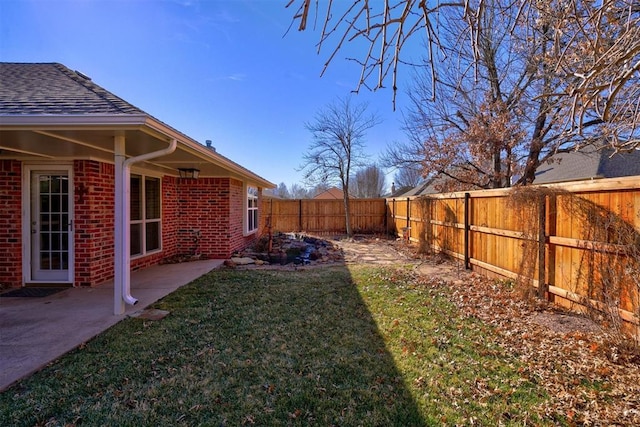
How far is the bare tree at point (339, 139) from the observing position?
1673 centimetres

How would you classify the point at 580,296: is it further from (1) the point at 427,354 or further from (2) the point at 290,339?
(2) the point at 290,339

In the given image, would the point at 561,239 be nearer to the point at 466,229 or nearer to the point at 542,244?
the point at 542,244

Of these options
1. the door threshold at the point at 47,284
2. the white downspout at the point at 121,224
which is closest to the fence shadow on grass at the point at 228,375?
the white downspout at the point at 121,224

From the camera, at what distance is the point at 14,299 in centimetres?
493

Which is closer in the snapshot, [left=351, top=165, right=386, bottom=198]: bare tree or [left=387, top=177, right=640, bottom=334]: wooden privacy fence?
[left=387, top=177, right=640, bottom=334]: wooden privacy fence

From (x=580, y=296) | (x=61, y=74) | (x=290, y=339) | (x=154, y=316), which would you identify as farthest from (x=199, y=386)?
(x=61, y=74)

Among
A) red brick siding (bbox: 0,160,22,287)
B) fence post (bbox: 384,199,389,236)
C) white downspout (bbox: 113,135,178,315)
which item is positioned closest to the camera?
white downspout (bbox: 113,135,178,315)

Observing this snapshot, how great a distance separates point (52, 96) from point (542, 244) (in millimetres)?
7163

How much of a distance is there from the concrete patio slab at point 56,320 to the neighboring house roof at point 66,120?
89.0 inches

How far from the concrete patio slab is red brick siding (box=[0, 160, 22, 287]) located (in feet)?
3.06

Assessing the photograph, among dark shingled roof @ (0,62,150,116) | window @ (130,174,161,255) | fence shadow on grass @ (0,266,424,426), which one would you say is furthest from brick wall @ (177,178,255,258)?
fence shadow on grass @ (0,266,424,426)

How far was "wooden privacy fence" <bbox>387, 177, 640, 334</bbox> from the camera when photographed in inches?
140

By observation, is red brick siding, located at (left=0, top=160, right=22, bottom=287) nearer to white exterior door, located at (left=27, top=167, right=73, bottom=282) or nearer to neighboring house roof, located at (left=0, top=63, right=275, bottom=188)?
white exterior door, located at (left=27, top=167, right=73, bottom=282)

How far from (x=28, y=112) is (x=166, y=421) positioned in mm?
3568
